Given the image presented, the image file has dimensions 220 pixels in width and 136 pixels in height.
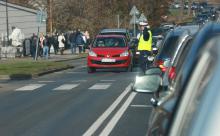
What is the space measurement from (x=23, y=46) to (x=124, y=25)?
72.1ft

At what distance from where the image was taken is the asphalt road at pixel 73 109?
11977 mm

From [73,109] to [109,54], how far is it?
574 inches

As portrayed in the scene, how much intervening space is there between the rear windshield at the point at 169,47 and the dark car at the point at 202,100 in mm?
6588

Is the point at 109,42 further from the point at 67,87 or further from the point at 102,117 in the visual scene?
the point at 102,117

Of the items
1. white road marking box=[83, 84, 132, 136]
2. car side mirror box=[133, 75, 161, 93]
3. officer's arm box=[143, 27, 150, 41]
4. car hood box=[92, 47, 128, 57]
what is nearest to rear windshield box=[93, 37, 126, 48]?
car hood box=[92, 47, 128, 57]

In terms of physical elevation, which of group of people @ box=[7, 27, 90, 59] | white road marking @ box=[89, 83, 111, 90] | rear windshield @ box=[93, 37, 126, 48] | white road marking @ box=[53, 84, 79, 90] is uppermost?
rear windshield @ box=[93, 37, 126, 48]

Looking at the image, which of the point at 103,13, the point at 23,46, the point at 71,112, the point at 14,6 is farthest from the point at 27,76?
the point at 103,13

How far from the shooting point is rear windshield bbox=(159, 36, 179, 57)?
9.57 metres

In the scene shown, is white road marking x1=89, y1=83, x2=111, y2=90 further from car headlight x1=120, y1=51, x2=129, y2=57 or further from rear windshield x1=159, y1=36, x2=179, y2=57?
rear windshield x1=159, y1=36, x2=179, y2=57

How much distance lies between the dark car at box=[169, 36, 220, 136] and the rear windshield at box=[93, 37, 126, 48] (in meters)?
27.8

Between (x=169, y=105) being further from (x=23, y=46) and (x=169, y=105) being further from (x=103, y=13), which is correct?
(x=103, y=13)

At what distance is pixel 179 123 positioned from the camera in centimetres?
276

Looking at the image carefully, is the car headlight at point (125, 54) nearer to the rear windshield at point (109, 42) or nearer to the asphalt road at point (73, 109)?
the rear windshield at point (109, 42)

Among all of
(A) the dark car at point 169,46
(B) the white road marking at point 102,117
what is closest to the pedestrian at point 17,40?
(B) the white road marking at point 102,117
